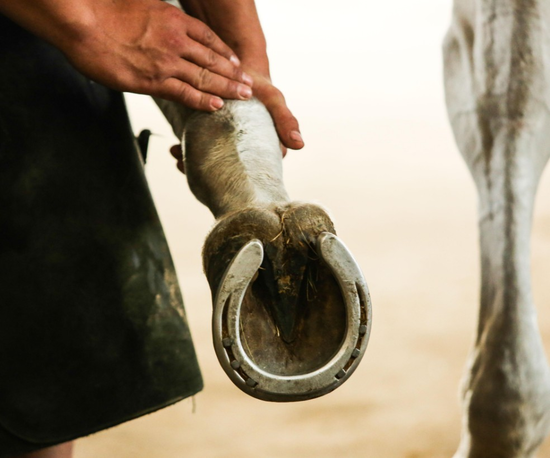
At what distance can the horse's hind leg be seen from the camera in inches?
37.0

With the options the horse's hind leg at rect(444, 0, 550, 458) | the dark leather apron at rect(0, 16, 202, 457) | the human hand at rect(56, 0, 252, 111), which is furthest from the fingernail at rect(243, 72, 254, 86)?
the horse's hind leg at rect(444, 0, 550, 458)

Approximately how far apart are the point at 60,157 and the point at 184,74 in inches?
4.8

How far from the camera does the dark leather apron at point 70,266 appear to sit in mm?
621

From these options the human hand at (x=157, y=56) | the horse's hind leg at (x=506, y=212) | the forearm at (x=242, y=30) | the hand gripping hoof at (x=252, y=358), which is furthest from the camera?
the horse's hind leg at (x=506, y=212)

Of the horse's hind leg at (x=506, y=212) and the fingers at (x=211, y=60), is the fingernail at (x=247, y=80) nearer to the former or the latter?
the fingers at (x=211, y=60)

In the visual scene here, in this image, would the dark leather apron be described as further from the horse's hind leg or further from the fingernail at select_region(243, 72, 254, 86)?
the horse's hind leg

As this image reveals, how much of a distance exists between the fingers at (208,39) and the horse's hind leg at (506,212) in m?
0.44

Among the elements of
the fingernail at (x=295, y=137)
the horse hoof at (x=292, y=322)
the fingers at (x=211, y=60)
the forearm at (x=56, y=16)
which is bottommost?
the horse hoof at (x=292, y=322)

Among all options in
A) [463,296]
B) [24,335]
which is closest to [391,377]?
[463,296]

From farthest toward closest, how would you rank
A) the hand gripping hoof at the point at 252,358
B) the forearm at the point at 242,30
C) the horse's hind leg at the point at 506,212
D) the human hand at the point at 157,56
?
1. the horse's hind leg at the point at 506,212
2. the forearm at the point at 242,30
3. the human hand at the point at 157,56
4. the hand gripping hoof at the point at 252,358

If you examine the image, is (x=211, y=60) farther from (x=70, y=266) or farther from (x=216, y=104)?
(x=70, y=266)

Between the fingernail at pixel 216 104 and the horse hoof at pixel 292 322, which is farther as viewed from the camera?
the fingernail at pixel 216 104

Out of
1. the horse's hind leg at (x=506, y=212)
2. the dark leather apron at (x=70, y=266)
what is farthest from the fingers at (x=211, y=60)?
the horse's hind leg at (x=506, y=212)

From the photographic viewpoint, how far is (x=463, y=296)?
1.80 metres
